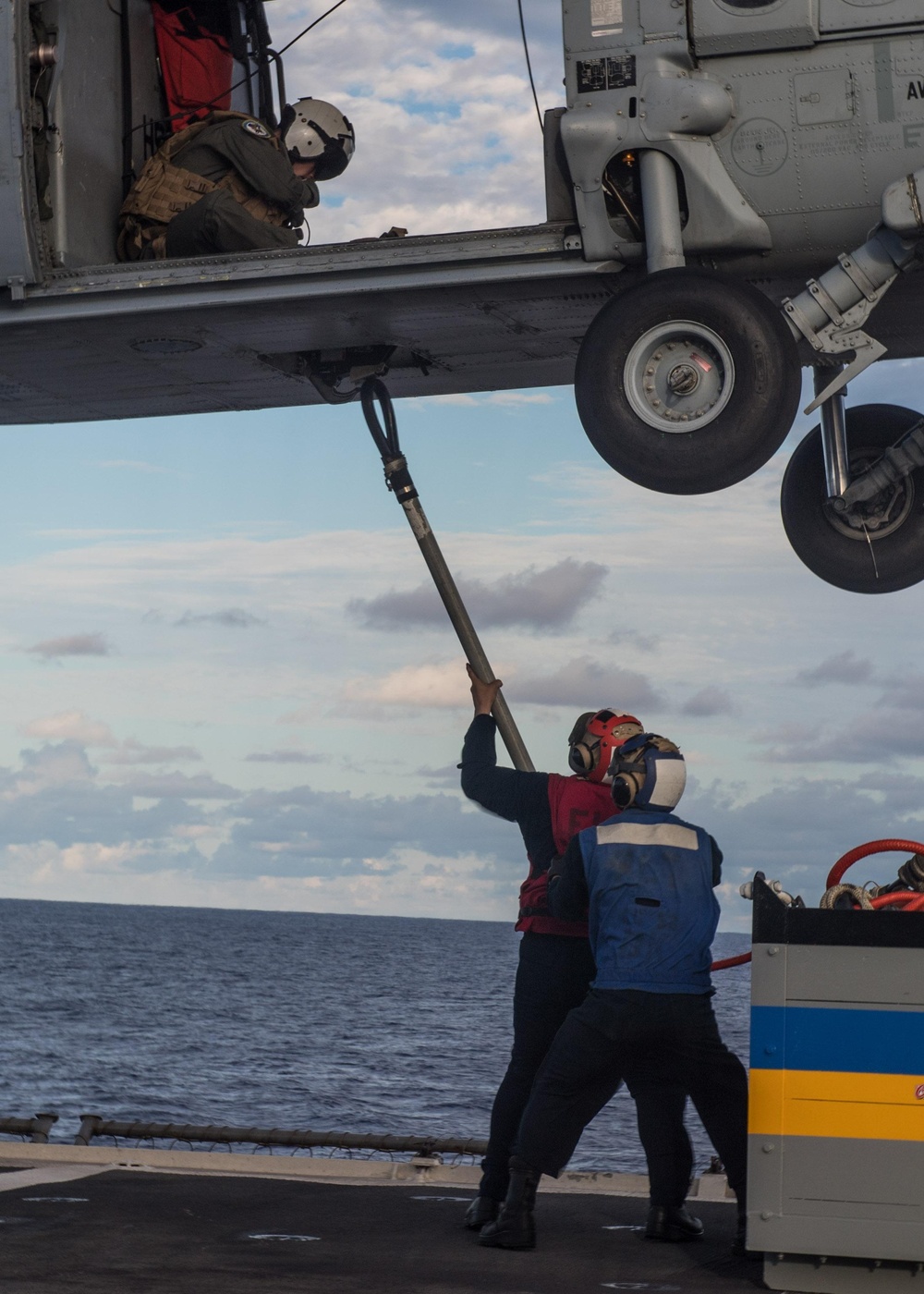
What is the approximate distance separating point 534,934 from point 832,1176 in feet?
5.05

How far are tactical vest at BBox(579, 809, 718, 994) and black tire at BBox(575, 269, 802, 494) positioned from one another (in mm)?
1885

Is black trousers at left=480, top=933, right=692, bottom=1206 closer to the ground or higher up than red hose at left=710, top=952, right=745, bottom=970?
closer to the ground

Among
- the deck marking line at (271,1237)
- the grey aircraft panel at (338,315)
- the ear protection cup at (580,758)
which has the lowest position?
the deck marking line at (271,1237)

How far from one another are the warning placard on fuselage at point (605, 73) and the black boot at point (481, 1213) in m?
4.68

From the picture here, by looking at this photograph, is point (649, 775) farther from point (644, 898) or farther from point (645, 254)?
point (645, 254)

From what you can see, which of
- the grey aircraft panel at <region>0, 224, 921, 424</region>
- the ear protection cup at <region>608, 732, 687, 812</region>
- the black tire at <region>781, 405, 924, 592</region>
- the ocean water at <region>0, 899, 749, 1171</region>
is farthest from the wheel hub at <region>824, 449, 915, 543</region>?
the ocean water at <region>0, 899, 749, 1171</region>

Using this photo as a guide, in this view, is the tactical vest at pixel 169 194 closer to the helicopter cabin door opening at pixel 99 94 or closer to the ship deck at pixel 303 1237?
the helicopter cabin door opening at pixel 99 94

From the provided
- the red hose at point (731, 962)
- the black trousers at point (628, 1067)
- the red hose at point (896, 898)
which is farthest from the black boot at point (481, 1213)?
the red hose at point (896, 898)

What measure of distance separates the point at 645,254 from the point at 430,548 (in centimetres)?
180

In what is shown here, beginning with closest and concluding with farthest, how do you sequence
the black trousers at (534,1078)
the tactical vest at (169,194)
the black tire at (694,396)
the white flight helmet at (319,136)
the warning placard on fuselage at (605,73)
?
the black trousers at (534,1078), the black tire at (694,396), the warning placard on fuselage at (605,73), the tactical vest at (169,194), the white flight helmet at (319,136)

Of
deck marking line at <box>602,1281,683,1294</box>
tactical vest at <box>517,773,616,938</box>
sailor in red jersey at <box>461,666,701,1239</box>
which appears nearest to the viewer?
deck marking line at <box>602,1281,683,1294</box>

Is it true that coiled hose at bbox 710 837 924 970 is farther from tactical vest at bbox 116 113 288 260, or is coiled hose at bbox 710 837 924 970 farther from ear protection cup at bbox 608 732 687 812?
tactical vest at bbox 116 113 288 260

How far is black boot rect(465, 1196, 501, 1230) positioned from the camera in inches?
236

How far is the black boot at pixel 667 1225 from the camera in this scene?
5789 millimetres
